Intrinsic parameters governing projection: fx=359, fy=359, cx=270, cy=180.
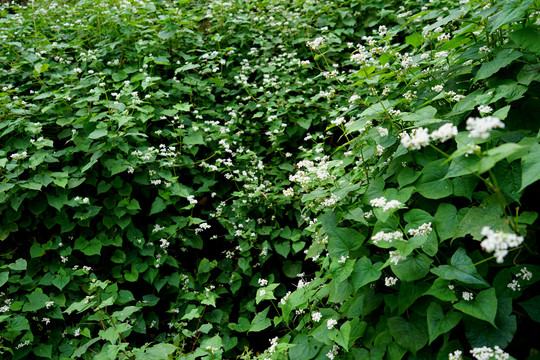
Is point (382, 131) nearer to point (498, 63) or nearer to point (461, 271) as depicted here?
point (498, 63)

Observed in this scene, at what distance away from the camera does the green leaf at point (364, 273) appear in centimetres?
191

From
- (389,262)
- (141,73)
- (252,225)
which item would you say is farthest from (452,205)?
(141,73)

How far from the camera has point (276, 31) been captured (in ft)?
16.7

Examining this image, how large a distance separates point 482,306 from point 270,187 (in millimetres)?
2409

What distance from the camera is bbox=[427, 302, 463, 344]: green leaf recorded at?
1.65 meters

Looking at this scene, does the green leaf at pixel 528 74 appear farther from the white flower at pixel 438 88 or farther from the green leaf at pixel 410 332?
the green leaf at pixel 410 332

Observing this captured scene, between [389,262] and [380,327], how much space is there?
1.60ft

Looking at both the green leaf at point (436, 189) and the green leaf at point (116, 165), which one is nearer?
the green leaf at point (436, 189)

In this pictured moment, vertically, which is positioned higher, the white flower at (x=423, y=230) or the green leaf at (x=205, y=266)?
the white flower at (x=423, y=230)

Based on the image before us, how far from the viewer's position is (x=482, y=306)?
1572 mm

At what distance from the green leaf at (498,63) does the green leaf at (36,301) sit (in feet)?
11.9

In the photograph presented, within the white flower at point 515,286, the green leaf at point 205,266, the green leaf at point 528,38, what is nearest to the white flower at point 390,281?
the white flower at point 515,286

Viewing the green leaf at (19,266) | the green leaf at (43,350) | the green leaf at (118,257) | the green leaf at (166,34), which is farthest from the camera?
→ the green leaf at (166,34)

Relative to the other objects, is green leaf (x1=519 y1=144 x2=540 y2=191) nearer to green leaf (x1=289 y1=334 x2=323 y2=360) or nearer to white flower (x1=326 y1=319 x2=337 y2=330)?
white flower (x1=326 y1=319 x2=337 y2=330)
